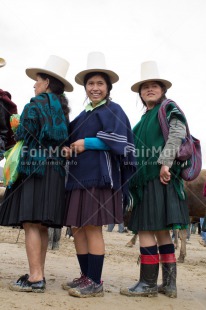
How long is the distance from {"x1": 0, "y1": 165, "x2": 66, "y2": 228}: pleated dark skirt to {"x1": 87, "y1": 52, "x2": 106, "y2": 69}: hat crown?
959 millimetres

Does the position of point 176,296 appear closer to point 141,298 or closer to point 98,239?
point 141,298

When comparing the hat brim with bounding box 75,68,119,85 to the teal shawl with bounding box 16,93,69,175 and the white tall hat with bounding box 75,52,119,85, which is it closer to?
the white tall hat with bounding box 75,52,119,85

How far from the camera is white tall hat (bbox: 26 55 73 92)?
3490mm

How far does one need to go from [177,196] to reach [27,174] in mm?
1256

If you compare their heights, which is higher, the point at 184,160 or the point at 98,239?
the point at 184,160

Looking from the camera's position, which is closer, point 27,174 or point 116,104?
point 27,174

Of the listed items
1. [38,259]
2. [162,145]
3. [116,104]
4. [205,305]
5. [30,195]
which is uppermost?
[116,104]

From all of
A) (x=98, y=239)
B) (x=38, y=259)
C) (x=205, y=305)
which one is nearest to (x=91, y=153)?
(x=98, y=239)

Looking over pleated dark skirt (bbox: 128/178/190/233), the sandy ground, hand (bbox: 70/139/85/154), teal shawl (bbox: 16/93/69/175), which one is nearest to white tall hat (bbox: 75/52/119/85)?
teal shawl (bbox: 16/93/69/175)

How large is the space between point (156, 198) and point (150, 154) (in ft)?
1.32

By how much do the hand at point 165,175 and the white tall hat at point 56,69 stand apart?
1.12m

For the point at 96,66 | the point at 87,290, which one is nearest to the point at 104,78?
the point at 96,66

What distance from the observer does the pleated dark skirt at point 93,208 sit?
10.3 ft

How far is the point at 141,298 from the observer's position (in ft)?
10.5
